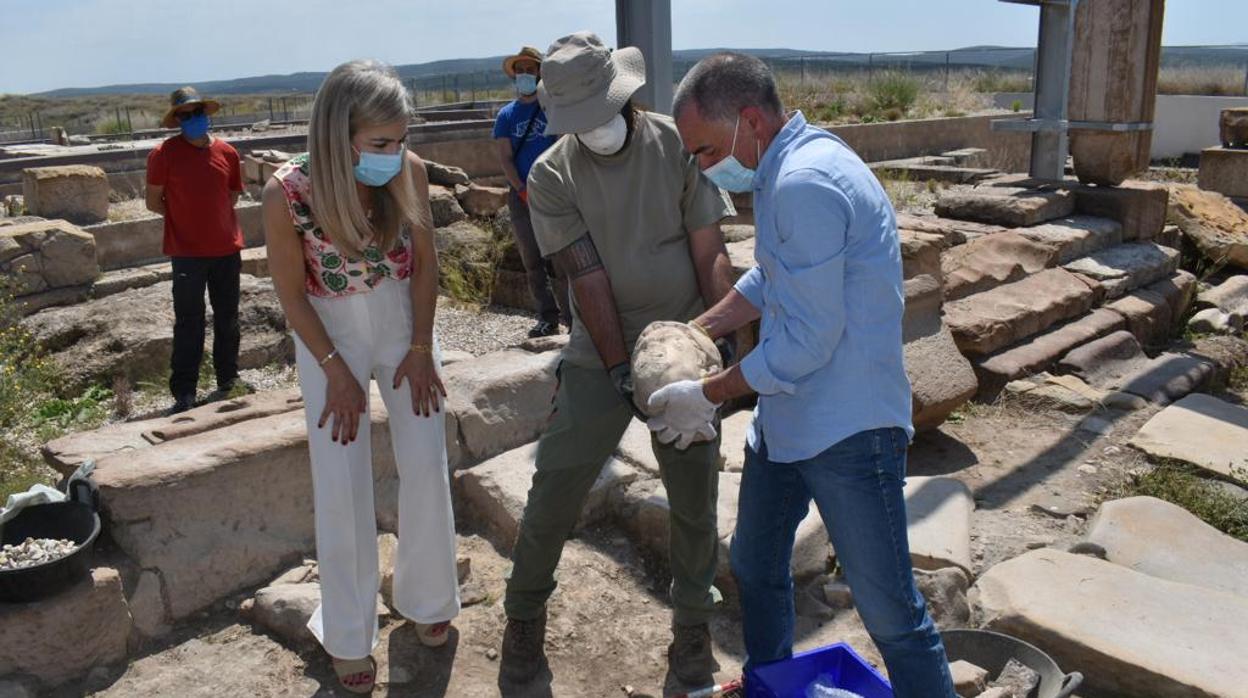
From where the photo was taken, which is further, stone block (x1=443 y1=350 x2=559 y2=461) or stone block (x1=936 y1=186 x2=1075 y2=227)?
stone block (x1=936 y1=186 x2=1075 y2=227)

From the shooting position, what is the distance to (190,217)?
5.83m

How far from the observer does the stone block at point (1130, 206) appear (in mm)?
8188

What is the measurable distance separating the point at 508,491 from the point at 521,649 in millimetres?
972

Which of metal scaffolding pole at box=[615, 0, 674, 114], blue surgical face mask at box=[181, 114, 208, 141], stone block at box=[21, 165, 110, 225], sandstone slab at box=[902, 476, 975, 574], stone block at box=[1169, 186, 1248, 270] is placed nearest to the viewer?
sandstone slab at box=[902, 476, 975, 574]

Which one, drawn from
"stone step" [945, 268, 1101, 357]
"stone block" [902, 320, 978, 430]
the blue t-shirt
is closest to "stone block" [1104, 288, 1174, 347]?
"stone step" [945, 268, 1101, 357]

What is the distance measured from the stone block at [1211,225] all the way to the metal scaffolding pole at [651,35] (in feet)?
18.8

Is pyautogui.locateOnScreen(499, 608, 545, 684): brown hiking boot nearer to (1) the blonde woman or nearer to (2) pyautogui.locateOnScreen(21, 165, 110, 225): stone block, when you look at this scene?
(1) the blonde woman

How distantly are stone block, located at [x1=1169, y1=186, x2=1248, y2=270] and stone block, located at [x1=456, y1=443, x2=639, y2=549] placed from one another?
6874mm

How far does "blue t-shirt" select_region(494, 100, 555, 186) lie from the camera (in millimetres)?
6293

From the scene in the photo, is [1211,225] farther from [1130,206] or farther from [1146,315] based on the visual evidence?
[1146,315]

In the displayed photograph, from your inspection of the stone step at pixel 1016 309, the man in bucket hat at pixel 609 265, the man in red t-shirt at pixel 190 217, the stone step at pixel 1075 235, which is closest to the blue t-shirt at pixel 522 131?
the man in red t-shirt at pixel 190 217

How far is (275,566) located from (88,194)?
7395mm

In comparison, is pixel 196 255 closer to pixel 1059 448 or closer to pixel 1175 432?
pixel 1059 448

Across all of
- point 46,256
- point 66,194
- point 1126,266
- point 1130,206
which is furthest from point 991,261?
point 66,194
